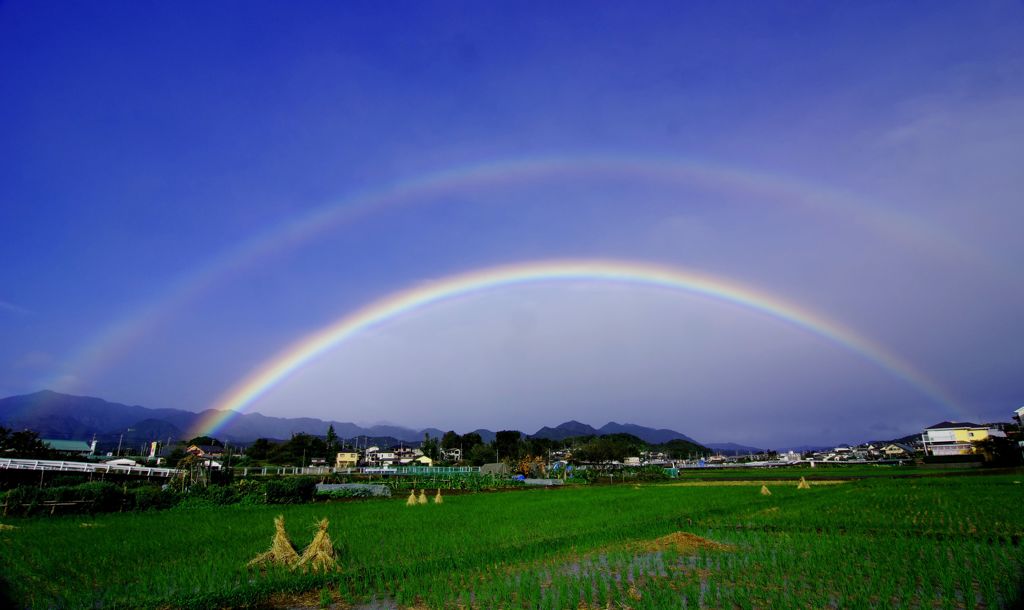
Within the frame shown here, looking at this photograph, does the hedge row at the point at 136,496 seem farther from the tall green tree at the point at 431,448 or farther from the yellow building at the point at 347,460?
the tall green tree at the point at 431,448

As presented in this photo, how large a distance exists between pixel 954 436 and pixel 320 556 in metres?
107

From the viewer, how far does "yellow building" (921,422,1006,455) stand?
84250mm

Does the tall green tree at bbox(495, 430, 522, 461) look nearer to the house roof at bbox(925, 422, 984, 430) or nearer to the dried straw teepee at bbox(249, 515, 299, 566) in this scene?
the house roof at bbox(925, 422, 984, 430)

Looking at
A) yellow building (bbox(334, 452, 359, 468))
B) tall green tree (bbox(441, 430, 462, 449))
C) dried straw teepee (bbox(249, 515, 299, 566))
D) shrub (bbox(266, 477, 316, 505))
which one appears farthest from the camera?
tall green tree (bbox(441, 430, 462, 449))

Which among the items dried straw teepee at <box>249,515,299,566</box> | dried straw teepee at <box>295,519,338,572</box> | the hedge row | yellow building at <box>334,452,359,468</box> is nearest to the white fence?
the hedge row

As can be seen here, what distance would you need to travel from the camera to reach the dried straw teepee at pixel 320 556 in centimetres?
991

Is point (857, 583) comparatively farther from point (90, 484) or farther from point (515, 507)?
point (90, 484)

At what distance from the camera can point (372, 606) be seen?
7879mm

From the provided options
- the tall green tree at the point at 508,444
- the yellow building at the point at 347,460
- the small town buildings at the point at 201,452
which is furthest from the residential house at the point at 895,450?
the small town buildings at the point at 201,452

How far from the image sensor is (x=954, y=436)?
86688 millimetres

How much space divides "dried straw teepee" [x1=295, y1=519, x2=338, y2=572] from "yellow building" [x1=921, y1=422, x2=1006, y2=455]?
335ft

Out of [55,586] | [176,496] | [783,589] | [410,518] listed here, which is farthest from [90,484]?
[783,589]

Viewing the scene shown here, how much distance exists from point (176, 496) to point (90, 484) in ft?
13.8

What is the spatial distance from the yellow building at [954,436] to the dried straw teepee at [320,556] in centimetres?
10196
